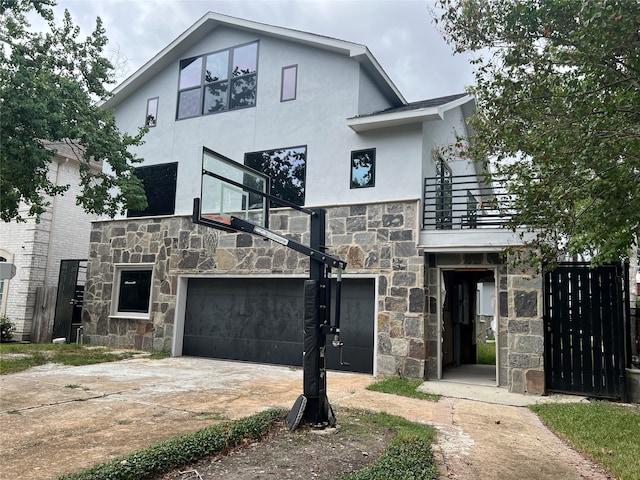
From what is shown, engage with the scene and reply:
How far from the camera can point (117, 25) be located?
36.1 ft

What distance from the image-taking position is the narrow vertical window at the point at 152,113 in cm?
1226

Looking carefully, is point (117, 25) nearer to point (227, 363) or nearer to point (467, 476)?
point (227, 363)

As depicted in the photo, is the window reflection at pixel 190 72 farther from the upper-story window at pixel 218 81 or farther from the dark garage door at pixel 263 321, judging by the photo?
the dark garage door at pixel 263 321

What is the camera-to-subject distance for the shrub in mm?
13234

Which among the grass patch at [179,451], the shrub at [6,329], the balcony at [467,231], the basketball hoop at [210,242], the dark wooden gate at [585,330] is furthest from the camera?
the shrub at [6,329]

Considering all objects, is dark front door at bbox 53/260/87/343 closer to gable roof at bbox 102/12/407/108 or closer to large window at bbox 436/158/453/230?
gable roof at bbox 102/12/407/108

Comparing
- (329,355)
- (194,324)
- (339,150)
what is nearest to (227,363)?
(194,324)

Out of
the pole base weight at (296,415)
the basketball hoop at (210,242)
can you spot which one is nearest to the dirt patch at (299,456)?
the pole base weight at (296,415)

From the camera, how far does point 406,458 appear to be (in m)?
3.97

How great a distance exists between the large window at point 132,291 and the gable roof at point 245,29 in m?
4.84

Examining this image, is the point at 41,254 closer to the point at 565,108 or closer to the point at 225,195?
the point at 225,195

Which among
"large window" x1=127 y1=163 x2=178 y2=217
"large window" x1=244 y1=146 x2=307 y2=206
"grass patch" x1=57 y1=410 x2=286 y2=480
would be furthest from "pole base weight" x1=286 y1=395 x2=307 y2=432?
"large window" x1=127 y1=163 x2=178 y2=217

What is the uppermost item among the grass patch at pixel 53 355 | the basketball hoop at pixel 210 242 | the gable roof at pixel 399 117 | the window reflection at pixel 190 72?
the window reflection at pixel 190 72

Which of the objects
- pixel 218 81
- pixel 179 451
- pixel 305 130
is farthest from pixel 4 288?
pixel 179 451
